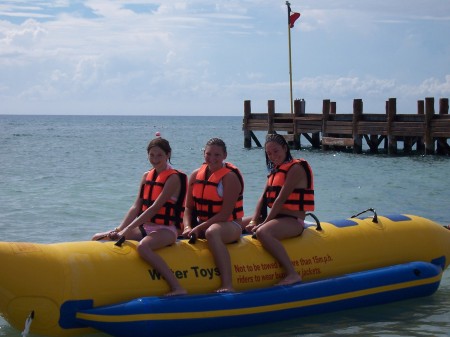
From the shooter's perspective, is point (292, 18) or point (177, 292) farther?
point (292, 18)

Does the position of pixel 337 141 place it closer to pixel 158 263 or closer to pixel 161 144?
pixel 161 144

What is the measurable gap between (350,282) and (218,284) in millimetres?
1089

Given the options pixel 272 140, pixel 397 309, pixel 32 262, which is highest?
pixel 272 140

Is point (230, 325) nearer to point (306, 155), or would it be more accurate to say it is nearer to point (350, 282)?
point (350, 282)

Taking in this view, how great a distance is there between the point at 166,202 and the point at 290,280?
1080 millimetres

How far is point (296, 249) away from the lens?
18.9 ft

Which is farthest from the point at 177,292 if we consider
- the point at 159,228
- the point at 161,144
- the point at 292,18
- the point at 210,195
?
the point at 292,18

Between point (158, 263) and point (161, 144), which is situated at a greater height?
point (161, 144)

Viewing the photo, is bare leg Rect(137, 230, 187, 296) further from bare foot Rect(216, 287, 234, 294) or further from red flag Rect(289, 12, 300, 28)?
red flag Rect(289, 12, 300, 28)

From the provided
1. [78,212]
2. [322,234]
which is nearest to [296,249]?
[322,234]

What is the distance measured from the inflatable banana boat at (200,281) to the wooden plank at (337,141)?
1554 cm

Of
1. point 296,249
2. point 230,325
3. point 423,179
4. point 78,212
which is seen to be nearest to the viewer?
point 230,325

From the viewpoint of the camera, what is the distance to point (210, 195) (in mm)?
5574

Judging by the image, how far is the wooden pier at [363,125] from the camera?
19.6 metres
